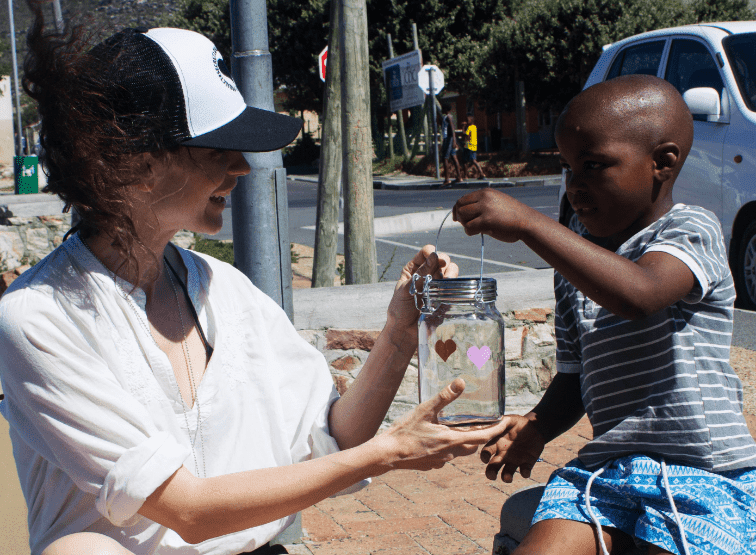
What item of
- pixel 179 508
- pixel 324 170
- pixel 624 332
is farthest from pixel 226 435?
pixel 324 170

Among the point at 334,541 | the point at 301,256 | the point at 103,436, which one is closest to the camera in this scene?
the point at 103,436

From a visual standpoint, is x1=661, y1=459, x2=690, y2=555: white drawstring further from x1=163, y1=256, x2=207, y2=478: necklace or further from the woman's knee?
the woman's knee

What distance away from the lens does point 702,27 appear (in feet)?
22.8

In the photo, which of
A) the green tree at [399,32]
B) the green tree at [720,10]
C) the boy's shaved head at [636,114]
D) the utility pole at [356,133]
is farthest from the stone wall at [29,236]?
the green tree at [720,10]

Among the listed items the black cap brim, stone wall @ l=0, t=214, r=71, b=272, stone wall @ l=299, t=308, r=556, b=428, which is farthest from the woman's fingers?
stone wall @ l=0, t=214, r=71, b=272

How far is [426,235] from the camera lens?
12258 millimetres

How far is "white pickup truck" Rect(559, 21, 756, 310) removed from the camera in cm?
622

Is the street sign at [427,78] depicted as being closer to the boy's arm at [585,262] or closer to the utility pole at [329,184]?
the utility pole at [329,184]

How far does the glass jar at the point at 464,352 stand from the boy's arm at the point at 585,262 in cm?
26

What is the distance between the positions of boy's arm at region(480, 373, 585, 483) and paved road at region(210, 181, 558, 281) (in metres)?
4.05

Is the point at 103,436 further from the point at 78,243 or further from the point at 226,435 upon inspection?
the point at 78,243

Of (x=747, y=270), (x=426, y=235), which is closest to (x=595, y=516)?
(x=747, y=270)

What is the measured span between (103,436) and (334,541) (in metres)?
1.94

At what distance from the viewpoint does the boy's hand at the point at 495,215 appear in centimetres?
170
